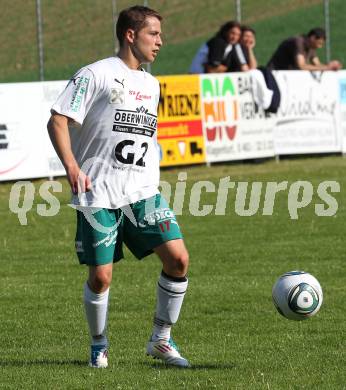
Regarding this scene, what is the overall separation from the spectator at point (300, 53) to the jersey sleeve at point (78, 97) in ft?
53.3

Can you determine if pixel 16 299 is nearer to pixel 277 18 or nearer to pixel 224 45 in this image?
pixel 224 45

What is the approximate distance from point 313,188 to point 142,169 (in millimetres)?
11081

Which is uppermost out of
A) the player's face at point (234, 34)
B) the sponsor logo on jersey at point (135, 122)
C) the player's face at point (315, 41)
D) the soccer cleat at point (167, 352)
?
the player's face at point (234, 34)

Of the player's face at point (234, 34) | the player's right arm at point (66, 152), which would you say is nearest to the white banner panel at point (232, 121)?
the player's face at point (234, 34)

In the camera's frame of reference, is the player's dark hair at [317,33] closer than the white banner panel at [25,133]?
No

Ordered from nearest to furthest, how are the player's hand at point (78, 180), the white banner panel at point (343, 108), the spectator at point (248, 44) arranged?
the player's hand at point (78, 180), the spectator at point (248, 44), the white banner panel at point (343, 108)

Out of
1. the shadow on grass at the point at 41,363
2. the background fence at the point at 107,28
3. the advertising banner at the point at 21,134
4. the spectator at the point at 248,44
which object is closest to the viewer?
the shadow on grass at the point at 41,363

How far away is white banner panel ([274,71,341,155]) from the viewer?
76.3 ft

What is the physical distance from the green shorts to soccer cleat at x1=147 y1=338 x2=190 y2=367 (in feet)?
1.83

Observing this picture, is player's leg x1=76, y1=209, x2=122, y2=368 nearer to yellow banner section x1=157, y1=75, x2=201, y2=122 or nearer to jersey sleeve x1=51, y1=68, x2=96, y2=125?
jersey sleeve x1=51, y1=68, x2=96, y2=125

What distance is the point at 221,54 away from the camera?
22.5 m

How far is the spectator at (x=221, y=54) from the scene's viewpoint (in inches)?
873

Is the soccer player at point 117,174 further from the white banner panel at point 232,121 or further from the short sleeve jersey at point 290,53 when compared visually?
the short sleeve jersey at point 290,53

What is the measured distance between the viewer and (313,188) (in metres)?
18.3
